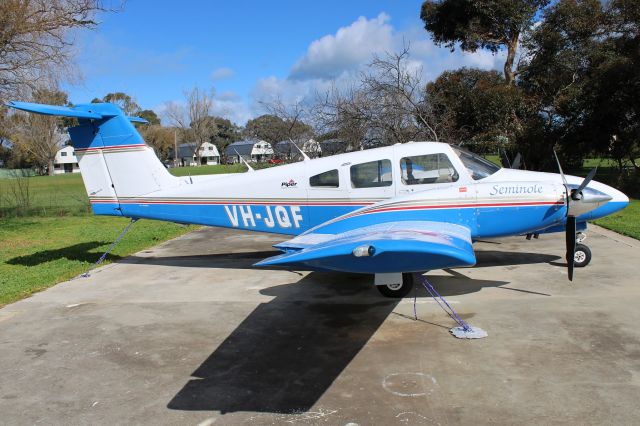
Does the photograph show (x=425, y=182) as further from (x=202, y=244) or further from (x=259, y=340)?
(x=202, y=244)

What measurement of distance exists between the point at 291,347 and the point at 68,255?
8.15 metres

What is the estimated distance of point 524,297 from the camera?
6730 mm

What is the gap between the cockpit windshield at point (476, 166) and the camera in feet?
23.5

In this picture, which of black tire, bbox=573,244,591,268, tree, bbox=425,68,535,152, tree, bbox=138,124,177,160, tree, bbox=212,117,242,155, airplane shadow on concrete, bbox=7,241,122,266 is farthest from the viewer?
tree, bbox=212,117,242,155

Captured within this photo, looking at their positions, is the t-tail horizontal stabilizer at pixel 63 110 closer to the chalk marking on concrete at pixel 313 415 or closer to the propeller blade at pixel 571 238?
the chalk marking on concrete at pixel 313 415

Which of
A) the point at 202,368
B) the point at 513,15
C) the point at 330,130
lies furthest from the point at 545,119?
the point at 202,368

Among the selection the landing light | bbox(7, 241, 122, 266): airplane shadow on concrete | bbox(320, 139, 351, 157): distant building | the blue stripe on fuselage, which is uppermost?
bbox(320, 139, 351, 157): distant building

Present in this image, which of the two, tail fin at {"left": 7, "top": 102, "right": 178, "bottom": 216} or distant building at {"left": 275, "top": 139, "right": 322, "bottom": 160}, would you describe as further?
distant building at {"left": 275, "top": 139, "right": 322, "bottom": 160}

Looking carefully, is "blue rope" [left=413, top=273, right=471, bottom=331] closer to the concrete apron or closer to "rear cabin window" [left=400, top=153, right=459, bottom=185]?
the concrete apron

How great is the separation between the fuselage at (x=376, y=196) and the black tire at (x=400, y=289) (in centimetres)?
103

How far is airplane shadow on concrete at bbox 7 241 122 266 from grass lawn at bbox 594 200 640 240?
12193mm

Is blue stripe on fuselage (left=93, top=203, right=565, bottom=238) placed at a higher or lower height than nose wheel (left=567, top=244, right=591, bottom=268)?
higher

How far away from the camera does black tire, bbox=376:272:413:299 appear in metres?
6.93

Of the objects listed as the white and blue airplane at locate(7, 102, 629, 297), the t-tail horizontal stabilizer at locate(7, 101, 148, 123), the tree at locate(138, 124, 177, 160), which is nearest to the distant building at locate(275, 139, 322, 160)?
the white and blue airplane at locate(7, 102, 629, 297)
